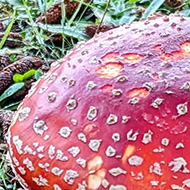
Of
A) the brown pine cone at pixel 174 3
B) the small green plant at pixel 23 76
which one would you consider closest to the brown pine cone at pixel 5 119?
the small green plant at pixel 23 76

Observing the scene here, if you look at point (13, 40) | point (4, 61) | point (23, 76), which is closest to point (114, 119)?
point (23, 76)

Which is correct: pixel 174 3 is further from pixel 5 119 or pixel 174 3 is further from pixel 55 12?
pixel 5 119

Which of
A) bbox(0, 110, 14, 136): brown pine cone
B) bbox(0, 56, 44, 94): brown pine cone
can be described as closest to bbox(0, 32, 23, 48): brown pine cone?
bbox(0, 56, 44, 94): brown pine cone

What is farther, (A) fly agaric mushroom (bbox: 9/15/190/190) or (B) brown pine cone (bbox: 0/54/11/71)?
(B) brown pine cone (bbox: 0/54/11/71)

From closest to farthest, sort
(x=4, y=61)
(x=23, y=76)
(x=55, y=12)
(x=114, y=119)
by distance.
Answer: (x=114, y=119) < (x=23, y=76) < (x=4, y=61) < (x=55, y=12)

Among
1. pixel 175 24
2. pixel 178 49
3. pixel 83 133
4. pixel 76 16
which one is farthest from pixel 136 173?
pixel 76 16

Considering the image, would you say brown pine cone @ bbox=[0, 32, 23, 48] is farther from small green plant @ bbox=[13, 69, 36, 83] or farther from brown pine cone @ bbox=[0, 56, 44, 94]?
small green plant @ bbox=[13, 69, 36, 83]

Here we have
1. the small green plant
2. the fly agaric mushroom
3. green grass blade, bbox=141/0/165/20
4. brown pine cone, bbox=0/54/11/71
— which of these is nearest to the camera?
the fly agaric mushroom

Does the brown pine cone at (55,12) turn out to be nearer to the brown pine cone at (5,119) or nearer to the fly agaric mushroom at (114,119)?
the brown pine cone at (5,119)

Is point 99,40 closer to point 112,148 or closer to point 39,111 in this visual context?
point 39,111
